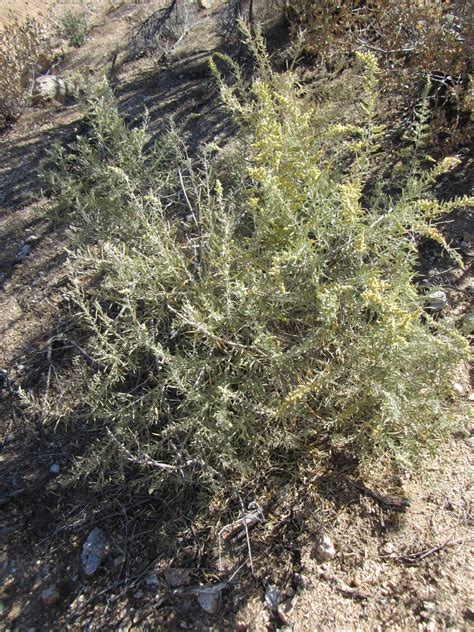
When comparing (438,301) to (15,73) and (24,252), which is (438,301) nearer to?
(24,252)

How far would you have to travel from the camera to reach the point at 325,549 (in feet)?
6.43

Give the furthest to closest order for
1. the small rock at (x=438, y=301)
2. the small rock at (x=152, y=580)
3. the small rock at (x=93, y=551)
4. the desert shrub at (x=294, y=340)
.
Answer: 1. the small rock at (x=438, y=301)
2. the small rock at (x=93, y=551)
3. the small rock at (x=152, y=580)
4. the desert shrub at (x=294, y=340)

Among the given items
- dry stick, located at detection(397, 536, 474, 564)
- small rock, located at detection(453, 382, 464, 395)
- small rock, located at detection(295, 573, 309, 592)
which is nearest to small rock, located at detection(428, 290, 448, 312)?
small rock, located at detection(453, 382, 464, 395)

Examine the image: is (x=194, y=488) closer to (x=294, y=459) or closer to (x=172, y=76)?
(x=294, y=459)

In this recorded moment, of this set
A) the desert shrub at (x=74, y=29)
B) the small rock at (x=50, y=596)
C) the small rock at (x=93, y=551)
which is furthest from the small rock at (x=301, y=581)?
the desert shrub at (x=74, y=29)

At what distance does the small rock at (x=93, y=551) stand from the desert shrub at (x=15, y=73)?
4.23 m

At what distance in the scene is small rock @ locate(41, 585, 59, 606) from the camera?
212 centimetres

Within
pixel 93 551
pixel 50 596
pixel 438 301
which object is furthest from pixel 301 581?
pixel 438 301

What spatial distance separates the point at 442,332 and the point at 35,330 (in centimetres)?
235

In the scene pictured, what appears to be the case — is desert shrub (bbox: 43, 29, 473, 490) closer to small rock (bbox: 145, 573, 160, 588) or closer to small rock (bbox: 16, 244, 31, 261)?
small rock (bbox: 145, 573, 160, 588)

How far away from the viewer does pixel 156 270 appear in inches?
90.1

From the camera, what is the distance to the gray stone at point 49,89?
510cm

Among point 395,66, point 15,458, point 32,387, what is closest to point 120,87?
point 395,66

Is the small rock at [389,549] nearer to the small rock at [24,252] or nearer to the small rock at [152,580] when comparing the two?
the small rock at [152,580]
